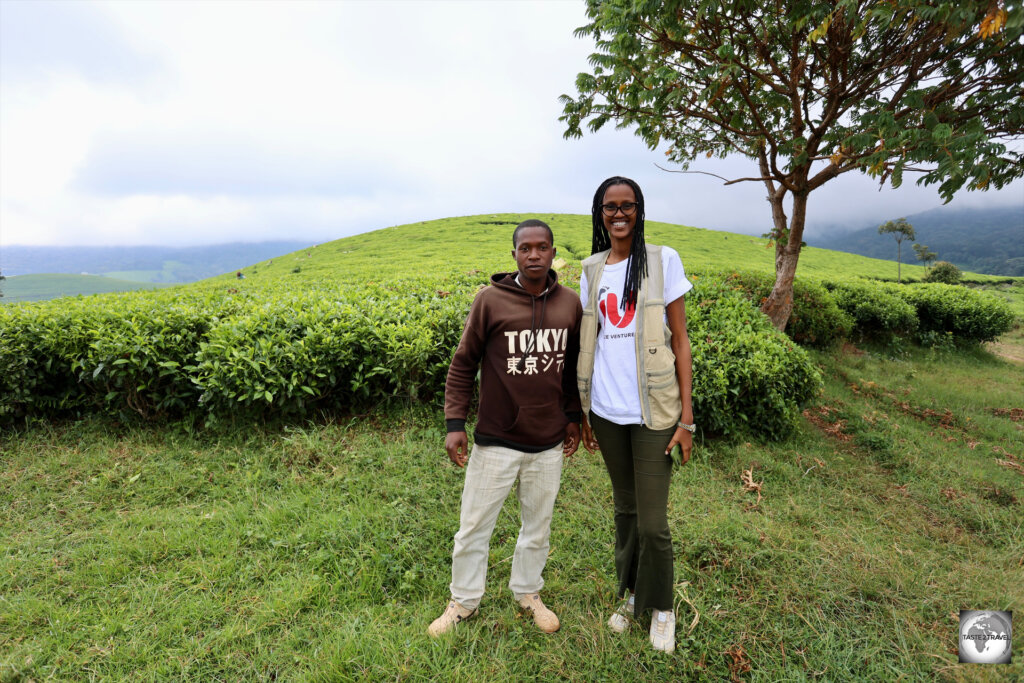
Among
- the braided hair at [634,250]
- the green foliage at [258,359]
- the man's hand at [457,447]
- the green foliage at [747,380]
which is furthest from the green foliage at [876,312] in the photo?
the man's hand at [457,447]

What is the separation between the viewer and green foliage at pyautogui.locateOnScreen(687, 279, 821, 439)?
4.55 meters

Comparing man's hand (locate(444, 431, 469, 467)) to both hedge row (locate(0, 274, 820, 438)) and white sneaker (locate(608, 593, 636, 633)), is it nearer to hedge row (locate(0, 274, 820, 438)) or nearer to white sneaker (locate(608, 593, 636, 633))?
white sneaker (locate(608, 593, 636, 633))

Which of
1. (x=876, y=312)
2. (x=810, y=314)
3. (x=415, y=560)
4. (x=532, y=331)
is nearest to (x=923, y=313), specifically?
(x=876, y=312)

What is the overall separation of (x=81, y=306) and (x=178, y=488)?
262 cm

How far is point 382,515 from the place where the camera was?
3.31 meters

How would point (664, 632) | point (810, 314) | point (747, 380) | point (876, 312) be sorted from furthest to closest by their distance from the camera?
1. point (876, 312)
2. point (810, 314)
3. point (747, 380)
4. point (664, 632)

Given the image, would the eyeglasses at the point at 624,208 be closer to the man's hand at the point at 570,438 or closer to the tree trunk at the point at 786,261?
the man's hand at the point at 570,438

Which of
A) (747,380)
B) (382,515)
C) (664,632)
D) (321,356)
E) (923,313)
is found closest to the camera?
(664,632)

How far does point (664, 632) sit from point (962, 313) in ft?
40.0

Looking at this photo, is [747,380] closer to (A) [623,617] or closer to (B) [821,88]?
(A) [623,617]

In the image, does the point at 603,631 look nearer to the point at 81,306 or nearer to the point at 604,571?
the point at 604,571

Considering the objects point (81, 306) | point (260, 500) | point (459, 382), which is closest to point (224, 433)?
point (260, 500)

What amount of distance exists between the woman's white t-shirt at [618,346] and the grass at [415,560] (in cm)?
127

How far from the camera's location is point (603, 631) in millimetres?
2480
